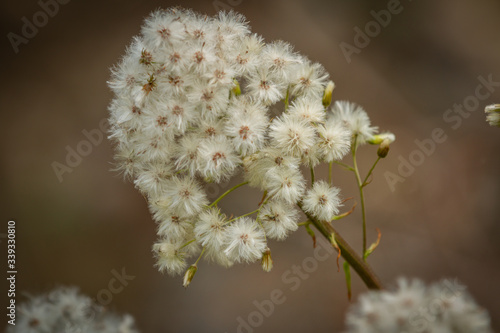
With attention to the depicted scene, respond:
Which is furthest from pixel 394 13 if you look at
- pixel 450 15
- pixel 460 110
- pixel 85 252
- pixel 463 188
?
pixel 85 252

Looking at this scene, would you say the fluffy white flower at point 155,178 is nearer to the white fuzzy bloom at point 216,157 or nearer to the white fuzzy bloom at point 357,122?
the white fuzzy bloom at point 216,157

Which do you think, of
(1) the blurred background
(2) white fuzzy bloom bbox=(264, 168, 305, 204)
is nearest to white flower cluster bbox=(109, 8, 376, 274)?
(2) white fuzzy bloom bbox=(264, 168, 305, 204)

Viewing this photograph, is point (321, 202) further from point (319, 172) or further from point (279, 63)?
point (319, 172)

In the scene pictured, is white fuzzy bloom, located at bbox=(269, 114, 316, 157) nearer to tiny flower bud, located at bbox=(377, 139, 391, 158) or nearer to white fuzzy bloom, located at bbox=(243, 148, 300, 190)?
white fuzzy bloom, located at bbox=(243, 148, 300, 190)

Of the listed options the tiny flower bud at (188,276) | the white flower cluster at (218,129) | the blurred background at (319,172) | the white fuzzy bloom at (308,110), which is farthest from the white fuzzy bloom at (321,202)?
the blurred background at (319,172)

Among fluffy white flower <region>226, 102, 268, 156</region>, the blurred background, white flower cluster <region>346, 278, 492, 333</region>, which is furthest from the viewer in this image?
the blurred background

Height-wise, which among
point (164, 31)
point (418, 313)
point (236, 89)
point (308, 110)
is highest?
point (164, 31)

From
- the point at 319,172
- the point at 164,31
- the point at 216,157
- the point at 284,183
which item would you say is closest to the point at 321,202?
the point at 284,183
